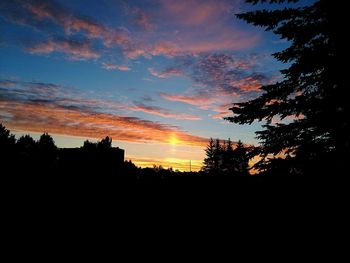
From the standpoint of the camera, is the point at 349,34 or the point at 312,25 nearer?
the point at 349,34

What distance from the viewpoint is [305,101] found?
994cm

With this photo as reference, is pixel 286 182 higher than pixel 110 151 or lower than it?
lower

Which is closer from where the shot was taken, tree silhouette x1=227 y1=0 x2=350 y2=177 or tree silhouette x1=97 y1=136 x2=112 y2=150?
tree silhouette x1=227 y1=0 x2=350 y2=177

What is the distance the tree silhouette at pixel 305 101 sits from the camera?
932 cm

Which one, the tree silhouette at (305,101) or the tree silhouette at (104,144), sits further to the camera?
the tree silhouette at (104,144)

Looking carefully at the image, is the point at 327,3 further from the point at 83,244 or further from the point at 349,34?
the point at 83,244

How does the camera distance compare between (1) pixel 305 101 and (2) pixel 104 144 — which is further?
(2) pixel 104 144

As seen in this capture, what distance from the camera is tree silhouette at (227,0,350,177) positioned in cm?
932

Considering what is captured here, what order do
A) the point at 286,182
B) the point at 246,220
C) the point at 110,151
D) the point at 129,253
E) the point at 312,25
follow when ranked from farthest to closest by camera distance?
the point at 110,151 → the point at 246,220 → the point at 286,182 → the point at 312,25 → the point at 129,253

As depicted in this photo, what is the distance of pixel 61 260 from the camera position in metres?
8.21

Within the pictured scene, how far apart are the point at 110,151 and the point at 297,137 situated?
1208 cm

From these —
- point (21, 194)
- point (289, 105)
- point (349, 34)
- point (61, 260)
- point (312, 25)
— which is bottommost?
point (61, 260)

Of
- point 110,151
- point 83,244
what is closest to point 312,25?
point 83,244

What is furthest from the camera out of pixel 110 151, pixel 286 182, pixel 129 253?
pixel 110 151
